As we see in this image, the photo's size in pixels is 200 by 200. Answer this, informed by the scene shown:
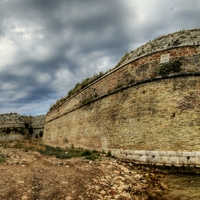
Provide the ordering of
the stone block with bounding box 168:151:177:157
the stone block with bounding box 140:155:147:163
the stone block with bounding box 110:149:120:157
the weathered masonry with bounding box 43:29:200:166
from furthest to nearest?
1. the stone block with bounding box 110:149:120:157
2. the stone block with bounding box 140:155:147:163
3. the weathered masonry with bounding box 43:29:200:166
4. the stone block with bounding box 168:151:177:157

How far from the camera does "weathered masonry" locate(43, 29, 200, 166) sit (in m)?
8.20

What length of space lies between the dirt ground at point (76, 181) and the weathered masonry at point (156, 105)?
45.5 inches

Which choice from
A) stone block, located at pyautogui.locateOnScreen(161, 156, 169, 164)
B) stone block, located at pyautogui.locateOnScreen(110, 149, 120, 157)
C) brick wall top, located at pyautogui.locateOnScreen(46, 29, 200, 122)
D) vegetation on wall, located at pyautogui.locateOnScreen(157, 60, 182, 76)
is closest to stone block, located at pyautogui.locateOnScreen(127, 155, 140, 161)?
stone block, located at pyautogui.locateOnScreen(110, 149, 120, 157)

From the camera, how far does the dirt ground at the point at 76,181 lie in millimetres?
5493

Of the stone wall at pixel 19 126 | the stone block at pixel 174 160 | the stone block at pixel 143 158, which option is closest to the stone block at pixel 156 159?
the stone block at pixel 143 158

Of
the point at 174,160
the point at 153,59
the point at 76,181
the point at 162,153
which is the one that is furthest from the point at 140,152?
the point at 153,59

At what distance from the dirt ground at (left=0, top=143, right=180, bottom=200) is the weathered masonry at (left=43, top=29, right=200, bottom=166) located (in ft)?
3.79

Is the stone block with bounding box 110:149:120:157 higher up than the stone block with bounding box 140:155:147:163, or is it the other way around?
the stone block with bounding box 110:149:120:157

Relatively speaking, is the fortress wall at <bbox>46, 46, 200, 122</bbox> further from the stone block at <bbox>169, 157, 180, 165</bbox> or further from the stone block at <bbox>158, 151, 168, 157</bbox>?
the stone block at <bbox>169, 157, 180, 165</bbox>

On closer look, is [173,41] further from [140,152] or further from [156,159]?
[156,159]

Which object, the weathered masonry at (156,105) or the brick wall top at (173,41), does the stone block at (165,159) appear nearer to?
the weathered masonry at (156,105)

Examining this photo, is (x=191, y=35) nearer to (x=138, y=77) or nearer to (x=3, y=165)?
(x=138, y=77)

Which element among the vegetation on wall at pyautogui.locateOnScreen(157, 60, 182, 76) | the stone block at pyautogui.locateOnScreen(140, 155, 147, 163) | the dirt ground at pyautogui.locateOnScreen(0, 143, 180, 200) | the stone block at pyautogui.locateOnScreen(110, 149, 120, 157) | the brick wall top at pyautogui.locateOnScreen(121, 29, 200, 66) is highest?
the brick wall top at pyautogui.locateOnScreen(121, 29, 200, 66)

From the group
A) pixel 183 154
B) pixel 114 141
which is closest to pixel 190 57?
pixel 183 154
